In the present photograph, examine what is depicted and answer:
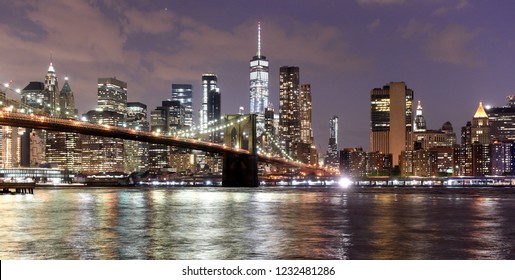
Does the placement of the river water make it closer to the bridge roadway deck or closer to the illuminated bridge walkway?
the bridge roadway deck

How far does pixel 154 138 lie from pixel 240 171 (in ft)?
62.1

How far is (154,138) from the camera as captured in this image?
278ft

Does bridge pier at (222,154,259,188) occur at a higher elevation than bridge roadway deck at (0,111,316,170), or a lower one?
lower

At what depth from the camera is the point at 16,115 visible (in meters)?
65.0

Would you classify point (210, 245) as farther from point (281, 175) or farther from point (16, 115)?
point (281, 175)

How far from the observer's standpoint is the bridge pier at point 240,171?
98.4 meters

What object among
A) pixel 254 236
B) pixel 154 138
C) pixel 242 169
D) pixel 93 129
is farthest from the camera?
pixel 242 169

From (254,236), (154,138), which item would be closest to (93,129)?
(154,138)

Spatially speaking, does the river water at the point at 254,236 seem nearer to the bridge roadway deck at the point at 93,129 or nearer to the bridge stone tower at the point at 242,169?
the bridge roadway deck at the point at 93,129

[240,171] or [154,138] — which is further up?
[154,138]

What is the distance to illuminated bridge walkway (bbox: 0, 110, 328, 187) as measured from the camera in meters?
66.1

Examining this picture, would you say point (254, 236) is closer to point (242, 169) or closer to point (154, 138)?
point (154, 138)

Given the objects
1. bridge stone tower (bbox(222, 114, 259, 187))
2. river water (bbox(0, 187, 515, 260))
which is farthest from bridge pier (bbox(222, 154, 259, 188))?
river water (bbox(0, 187, 515, 260))

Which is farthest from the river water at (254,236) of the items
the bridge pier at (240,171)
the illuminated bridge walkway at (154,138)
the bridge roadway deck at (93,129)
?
the bridge pier at (240,171)
